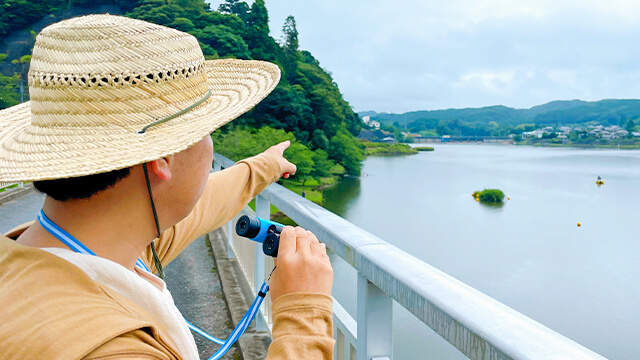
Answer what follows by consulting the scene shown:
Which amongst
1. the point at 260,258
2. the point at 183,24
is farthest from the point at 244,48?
the point at 260,258

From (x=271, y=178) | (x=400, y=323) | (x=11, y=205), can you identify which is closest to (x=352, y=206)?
(x=400, y=323)

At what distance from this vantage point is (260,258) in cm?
248

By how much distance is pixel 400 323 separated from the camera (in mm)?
17484

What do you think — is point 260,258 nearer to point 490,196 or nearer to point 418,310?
point 418,310

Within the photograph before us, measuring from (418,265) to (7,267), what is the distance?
26.3 inches

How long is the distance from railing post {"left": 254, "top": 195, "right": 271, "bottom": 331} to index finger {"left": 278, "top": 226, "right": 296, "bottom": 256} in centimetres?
140

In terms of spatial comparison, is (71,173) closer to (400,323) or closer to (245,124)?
(400,323)

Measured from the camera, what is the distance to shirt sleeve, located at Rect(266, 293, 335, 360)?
711 mm

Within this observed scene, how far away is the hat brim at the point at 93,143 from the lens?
73cm

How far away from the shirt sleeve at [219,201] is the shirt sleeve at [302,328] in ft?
1.71

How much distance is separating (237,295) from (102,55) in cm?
229

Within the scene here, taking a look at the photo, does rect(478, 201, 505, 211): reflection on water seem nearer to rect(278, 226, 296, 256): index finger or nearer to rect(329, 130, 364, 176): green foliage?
rect(329, 130, 364, 176): green foliage

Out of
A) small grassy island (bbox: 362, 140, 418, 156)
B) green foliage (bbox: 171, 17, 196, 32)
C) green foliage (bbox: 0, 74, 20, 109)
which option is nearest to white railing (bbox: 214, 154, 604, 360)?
green foliage (bbox: 0, 74, 20, 109)

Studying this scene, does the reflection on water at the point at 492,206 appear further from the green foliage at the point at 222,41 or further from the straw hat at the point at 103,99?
the straw hat at the point at 103,99
